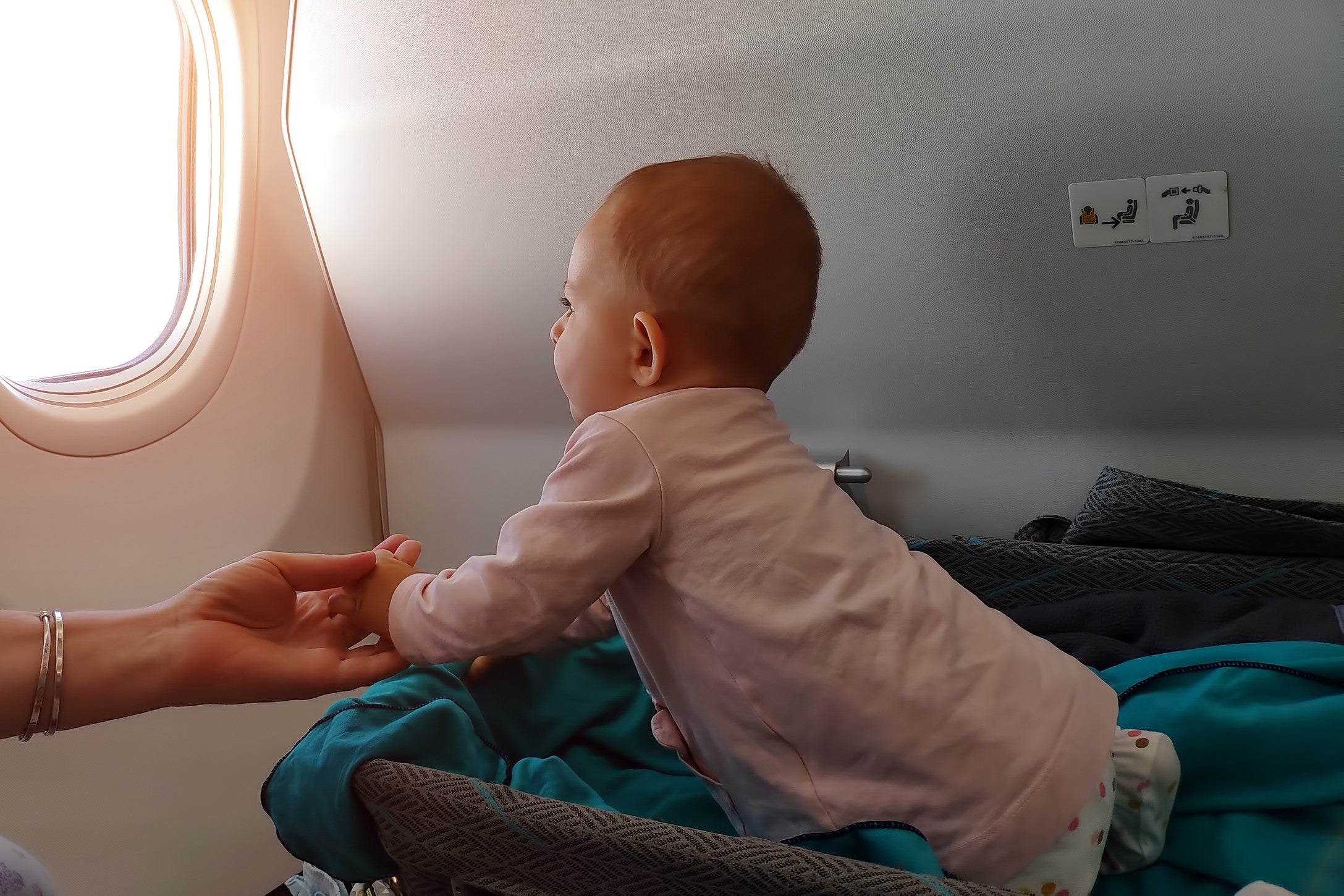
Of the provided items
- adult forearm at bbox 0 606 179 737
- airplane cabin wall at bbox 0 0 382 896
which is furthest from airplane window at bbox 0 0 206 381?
adult forearm at bbox 0 606 179 737

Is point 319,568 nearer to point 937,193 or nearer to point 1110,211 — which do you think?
point 937,193

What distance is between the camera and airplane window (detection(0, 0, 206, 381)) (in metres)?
1.29

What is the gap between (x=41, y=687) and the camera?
0.81m

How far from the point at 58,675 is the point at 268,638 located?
179 mm

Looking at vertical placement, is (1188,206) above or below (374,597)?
above

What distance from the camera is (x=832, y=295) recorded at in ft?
4.42

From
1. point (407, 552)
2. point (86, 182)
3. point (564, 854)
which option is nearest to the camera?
point (564, 854)

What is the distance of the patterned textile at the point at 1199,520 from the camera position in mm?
1106

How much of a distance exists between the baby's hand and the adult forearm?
0.15m

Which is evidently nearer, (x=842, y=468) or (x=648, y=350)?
(x=648, y=350)

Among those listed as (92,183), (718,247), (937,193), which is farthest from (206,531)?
(937,193)

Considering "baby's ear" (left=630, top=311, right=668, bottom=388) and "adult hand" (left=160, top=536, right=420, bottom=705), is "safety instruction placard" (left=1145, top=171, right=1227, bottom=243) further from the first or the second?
"adult hand" (left=160, top=536, right=420, bottom=705)

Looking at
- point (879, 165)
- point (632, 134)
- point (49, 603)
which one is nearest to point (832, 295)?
point (879, 165)

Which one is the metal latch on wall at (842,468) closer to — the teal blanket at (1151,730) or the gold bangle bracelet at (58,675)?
the teal blanket at (1151,730)
